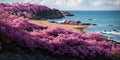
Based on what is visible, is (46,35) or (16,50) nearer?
(16,50)

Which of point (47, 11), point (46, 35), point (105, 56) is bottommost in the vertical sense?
point (47, 11)

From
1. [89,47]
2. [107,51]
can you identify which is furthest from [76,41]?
[107,51]

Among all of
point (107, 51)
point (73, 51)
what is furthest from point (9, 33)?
point (107, 51)

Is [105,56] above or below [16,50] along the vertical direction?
below

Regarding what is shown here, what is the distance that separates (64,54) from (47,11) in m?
52.3

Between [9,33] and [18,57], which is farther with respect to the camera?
[9,33]

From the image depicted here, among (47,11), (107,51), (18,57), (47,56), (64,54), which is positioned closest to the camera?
(18,57)

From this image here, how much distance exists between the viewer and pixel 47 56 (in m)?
14.6

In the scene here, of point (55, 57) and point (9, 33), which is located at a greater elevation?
point (9, 33)

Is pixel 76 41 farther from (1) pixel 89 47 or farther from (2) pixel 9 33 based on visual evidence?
(2) pixel 9 33

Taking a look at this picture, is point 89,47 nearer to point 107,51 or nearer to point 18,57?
point 107,51

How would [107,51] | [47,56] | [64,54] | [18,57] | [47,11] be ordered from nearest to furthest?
1. [18,57]
2. [47,56]
3. [64,54]
4. [107,51]
5. [47,11]

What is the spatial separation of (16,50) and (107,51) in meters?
5.12

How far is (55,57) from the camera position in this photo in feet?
49.8
